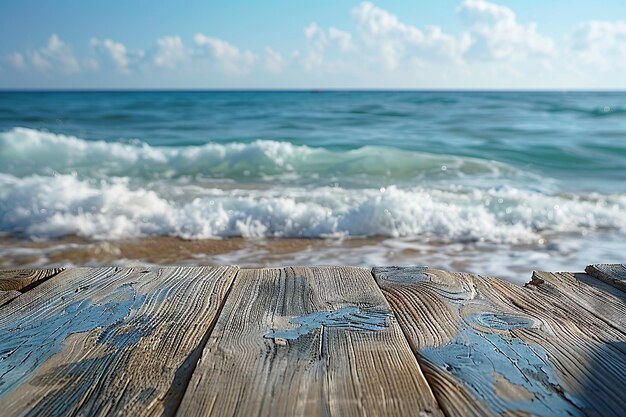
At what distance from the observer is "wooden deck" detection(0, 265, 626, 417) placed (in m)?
1.01

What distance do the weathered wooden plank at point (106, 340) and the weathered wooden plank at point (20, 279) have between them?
56 mm

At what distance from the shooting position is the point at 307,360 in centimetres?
116

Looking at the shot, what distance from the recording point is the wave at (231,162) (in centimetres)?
948

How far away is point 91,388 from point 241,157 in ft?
31.9

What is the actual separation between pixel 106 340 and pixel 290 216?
461 centimetres

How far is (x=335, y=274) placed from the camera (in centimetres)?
175

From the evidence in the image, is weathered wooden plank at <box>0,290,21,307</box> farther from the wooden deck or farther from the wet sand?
the wet sand

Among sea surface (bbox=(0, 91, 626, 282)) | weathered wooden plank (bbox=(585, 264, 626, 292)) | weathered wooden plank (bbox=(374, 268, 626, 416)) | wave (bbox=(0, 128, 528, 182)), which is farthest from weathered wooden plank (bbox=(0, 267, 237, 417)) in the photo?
wave (bbox=(0, 128, 528, 182))

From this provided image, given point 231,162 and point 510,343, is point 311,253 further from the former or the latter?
point 231,162

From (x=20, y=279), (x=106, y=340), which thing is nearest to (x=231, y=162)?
(x=20, y=279)

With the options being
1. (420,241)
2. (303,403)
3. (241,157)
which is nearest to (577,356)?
(303,403)

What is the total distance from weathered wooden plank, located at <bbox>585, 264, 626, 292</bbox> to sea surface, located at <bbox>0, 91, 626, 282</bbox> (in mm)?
2576

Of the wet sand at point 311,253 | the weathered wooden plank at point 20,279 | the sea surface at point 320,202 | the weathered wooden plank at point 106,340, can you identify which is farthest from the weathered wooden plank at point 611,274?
the sea surface at point 320,202

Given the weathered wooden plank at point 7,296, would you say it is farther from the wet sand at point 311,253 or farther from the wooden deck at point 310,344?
the wet sand at point 311,253
